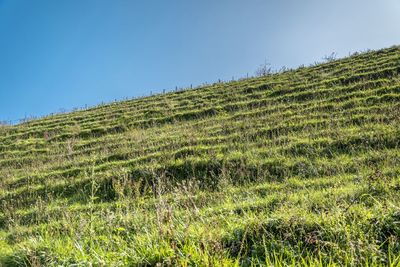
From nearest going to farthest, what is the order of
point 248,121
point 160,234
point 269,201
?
1. point 160,234
2. point 269,201
3. point 248,121

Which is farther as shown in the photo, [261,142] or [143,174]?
[261,142]

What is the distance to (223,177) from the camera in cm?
1102

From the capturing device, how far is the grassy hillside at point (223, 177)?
511 centimetres

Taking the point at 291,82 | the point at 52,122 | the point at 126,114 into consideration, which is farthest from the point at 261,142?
the point at 52,122

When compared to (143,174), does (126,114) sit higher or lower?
higher

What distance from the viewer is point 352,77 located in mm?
20484

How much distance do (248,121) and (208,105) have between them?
5625 mm

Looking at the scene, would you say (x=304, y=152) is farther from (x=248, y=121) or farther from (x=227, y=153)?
(x=248, y=121)

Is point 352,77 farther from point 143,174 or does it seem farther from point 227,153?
point 143,174

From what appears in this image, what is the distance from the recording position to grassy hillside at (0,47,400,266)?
5.11 m

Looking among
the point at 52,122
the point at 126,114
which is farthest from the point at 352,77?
the point at 52,122

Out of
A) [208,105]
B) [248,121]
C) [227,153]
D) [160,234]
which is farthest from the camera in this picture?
[208,105]

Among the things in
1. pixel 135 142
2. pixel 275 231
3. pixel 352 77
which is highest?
pixel 352 77

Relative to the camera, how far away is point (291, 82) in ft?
75.8
